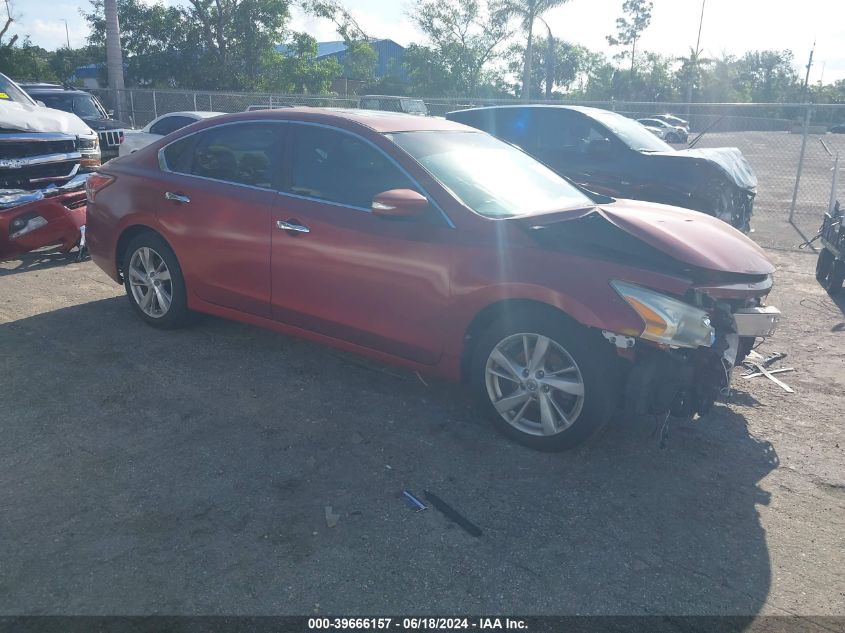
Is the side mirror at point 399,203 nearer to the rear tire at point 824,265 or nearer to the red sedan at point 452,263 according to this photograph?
the red sedan at point 452,263

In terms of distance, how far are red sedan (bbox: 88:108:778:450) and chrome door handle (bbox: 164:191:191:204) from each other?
12 mm

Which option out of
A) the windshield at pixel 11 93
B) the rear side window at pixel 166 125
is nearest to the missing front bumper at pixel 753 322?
the windshield at pixel 11 93

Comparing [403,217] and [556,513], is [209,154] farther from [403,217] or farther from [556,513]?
[556,513]

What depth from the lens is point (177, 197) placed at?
520 cm

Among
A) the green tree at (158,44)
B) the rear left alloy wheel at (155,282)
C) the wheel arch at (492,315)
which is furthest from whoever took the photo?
the green tree at (158,44)

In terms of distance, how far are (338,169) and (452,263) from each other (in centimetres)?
111

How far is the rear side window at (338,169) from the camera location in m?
4.38

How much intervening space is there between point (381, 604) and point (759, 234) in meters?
10.5

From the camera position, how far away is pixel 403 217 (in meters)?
4.07

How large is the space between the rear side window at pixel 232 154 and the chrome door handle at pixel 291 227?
13.0 inches

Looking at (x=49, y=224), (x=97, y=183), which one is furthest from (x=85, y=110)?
(x=97, y=183)

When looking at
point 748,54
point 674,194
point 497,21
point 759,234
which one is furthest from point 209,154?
point 748,54

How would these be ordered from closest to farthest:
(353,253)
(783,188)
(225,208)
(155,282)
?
(353,253) < (225,208) < (155,282) < (783,188)

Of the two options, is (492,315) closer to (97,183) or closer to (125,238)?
(125,238)
